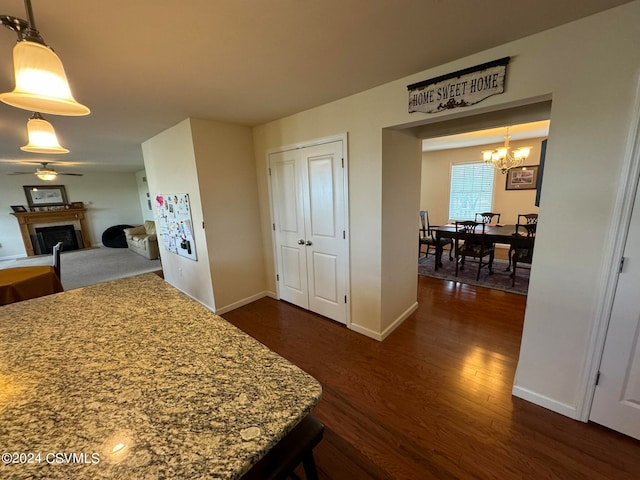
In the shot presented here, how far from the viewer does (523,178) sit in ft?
17.6

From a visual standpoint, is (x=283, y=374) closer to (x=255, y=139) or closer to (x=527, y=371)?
(x=527, y=371)

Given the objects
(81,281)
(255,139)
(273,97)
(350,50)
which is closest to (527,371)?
(350,50)

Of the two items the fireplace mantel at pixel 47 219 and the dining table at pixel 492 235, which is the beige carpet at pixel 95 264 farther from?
the dining table at pixel 492 235

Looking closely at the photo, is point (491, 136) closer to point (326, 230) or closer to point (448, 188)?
point (448, 188)

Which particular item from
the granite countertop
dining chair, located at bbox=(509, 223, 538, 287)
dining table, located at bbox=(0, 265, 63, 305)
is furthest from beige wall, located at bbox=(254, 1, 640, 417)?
dining table, located at bbox=(0, 265, 63, 305)

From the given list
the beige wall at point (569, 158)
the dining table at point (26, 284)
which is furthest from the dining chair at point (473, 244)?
the dining table at point (26, 284)

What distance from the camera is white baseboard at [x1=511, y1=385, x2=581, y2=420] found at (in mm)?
1622

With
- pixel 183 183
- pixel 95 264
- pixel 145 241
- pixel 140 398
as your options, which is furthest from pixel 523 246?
pixel 95 264

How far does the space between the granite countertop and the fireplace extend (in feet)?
26.5

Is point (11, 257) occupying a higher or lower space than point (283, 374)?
lower

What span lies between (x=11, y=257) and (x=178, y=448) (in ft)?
31.6

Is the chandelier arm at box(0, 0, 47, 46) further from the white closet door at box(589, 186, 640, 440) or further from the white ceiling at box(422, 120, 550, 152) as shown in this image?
the white ceiling at box(422, 120, 550, 152)

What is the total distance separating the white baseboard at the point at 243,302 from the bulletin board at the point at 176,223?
71 centimetres

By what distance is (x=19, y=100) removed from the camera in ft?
2.88
